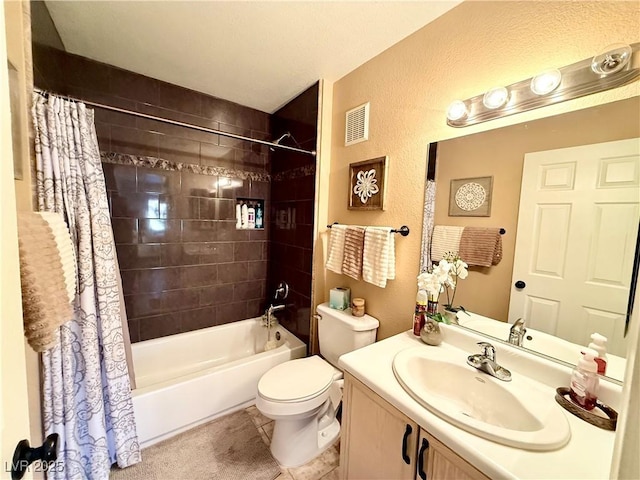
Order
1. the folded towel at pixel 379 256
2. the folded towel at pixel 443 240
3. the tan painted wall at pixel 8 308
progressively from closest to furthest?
the tan painted wall at pixel 8 308 < the folded towel at pixel 443 240 < the folded towel at pixel 379 256

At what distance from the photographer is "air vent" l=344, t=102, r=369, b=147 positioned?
63.9 inches

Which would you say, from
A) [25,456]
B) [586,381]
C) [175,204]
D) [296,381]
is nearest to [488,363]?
[586,381]

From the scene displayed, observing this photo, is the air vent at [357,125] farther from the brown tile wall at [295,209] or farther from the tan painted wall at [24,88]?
the tan painted wall at [24,88]

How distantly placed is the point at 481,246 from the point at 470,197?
238 mm

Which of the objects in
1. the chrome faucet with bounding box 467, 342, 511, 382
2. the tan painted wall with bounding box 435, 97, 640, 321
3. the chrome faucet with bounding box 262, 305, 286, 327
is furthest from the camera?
the chrome faucet with bounding box 262, 305, 286, 327

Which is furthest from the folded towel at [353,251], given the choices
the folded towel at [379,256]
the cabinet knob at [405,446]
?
the cabinet knob at [405,446]

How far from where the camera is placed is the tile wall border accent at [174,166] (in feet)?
5.95

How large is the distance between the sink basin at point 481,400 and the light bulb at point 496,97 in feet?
3.64

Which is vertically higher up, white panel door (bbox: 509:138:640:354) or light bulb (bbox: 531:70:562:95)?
light bulb (bbox: 531:70:562:95)

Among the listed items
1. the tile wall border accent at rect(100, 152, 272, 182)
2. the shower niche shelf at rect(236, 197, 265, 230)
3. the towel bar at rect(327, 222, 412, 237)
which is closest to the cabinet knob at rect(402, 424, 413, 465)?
the towel bar at rect(327, 222, 412, 237)

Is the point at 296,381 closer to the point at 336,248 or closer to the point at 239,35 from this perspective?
the point at 336,248

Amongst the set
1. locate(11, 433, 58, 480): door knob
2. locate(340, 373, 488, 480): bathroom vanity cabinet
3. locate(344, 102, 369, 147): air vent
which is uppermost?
locate(344, 102, 369, 147): air vent

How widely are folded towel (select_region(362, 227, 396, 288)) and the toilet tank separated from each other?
0.29m

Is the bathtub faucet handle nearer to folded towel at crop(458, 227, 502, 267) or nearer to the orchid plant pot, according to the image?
the orchid plant pot
